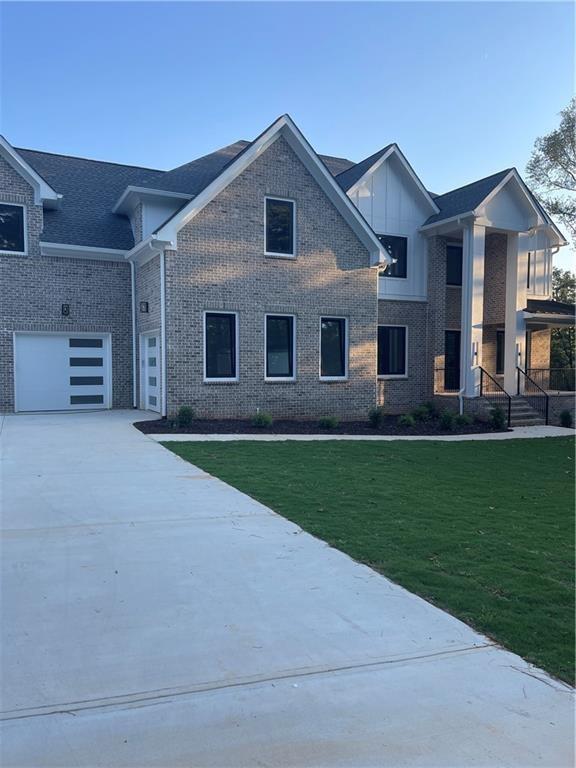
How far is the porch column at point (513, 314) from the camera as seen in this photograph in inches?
781

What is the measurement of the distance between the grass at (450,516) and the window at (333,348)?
484cm

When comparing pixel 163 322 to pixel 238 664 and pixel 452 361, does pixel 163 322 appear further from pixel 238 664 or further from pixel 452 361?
pixel 238 664

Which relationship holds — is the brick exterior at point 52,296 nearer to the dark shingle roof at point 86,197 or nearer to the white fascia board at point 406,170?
the dark shingle roof at point 86,197

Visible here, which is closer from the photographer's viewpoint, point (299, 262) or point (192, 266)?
point (192, 266)

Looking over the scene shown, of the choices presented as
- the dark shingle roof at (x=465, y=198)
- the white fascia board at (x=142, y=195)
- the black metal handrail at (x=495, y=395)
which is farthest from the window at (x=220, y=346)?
the dark shingle roof at (x=465, y=198)

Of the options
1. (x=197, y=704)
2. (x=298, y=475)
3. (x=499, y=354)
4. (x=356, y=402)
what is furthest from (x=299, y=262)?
(x=197, y=704)

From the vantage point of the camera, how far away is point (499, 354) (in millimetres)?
21891

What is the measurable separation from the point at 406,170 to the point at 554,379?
12734 mm

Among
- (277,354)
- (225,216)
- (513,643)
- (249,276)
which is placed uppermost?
(225,216)

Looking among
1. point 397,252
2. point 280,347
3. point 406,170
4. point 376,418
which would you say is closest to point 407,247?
point 397,252

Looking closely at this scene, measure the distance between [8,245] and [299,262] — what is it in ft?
25.2

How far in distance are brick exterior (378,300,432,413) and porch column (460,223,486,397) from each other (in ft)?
4.50

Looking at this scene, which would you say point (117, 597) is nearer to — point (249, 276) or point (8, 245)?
point (249, 276)

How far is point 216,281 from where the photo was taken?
14531mm
